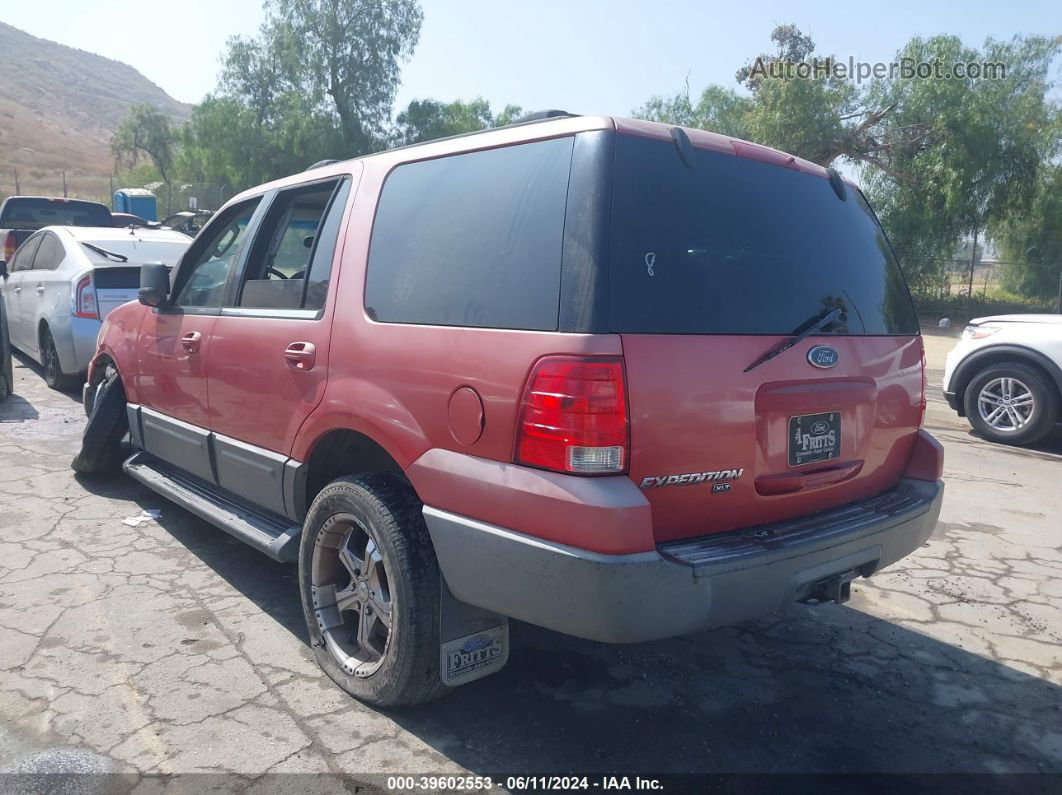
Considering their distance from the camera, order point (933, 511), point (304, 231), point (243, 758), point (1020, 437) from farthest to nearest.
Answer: point (1020, 437) → point (304, 231) → point (933, 511) → point (243, 758)

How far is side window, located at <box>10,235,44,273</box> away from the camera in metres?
9.37

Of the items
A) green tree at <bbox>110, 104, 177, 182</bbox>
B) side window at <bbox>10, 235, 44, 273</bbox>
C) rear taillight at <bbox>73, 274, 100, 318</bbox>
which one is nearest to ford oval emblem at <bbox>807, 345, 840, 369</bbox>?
rear taillight at <bbox>73, 274, 100, 318</bbox>

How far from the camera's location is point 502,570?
246 centimetres

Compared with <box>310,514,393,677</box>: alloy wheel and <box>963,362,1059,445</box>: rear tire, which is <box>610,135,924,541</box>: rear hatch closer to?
<box>310,514,393,677</box>: alloy wheel

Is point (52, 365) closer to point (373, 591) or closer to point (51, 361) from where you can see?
point (51, 361)

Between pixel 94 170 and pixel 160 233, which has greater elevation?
pixel 94 170

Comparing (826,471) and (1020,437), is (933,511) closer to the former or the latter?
(826,471)

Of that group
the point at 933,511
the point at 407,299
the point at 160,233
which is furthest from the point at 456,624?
the point at 160,233

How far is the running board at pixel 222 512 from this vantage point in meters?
3.45

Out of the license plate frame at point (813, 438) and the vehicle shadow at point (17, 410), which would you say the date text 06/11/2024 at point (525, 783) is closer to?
the license plate frame at point (813, 438)

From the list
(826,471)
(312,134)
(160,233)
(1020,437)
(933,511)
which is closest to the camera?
(826,471)

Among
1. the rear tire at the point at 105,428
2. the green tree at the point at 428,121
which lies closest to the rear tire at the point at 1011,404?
the rear tire at the point at 105,428

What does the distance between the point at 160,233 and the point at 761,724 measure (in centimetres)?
856

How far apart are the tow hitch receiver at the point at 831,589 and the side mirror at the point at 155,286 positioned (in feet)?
11.8
